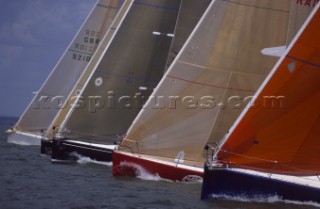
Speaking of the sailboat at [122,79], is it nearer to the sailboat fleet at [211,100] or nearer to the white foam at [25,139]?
the sailboat fleet at [211,100]

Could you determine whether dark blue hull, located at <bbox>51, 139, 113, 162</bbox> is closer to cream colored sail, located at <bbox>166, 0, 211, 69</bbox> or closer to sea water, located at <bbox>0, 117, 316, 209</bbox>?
A: sea water, located at <bbox>0, 117, 316, 209</bbox>

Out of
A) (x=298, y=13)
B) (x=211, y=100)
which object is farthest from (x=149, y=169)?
(x=298, y=13)

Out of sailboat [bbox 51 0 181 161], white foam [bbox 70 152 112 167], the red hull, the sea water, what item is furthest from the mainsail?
the red hull

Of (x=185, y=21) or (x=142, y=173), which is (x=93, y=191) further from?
(x=185, y=21)

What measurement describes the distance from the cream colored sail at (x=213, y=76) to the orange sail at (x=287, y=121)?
148 inches

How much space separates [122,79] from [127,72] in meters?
0.31

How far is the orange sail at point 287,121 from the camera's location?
17.9m

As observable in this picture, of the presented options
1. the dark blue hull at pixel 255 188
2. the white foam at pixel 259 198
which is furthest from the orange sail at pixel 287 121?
the white foam at pixel 259 198

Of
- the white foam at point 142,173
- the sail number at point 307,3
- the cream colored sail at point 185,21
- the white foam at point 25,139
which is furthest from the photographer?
the white foam at point 25,139

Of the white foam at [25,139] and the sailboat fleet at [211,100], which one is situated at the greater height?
the sailboat fleet at [211,100]

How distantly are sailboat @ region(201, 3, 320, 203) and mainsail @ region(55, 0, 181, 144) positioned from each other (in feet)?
30.2

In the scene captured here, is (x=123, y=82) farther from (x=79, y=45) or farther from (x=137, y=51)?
(x=79, y=45)

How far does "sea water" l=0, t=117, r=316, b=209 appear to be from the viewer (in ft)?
60.1

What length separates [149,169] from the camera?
876 inches
